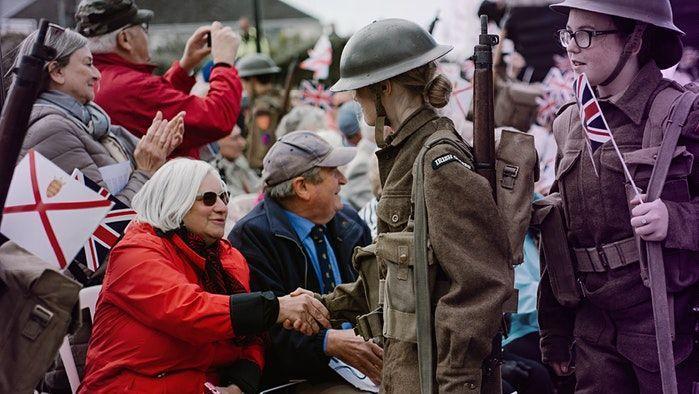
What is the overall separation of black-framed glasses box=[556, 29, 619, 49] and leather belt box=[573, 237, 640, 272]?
85 cm

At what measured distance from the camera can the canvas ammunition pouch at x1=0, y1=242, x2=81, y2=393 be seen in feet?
11.5

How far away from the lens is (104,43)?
6.27 meters

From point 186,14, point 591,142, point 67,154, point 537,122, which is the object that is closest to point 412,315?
point 591,142

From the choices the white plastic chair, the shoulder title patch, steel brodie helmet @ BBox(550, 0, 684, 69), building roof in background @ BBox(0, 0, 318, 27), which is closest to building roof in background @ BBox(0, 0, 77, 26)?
building roof in background @ BBox(0, 0, 318, 27)

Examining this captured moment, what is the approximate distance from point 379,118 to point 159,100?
87.0 inches

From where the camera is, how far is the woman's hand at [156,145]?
18.9 ft

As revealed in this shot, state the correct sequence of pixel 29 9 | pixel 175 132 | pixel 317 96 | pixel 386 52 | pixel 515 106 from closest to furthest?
pixel 386 52, pixel 175 132, pixel 515 106, pixel 317 96, pixel 29 9

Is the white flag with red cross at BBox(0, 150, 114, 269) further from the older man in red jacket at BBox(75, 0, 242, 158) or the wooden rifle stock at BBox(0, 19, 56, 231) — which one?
the older man in red jacket at BBox(75, 0, 242, 158)

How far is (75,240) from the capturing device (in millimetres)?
3887

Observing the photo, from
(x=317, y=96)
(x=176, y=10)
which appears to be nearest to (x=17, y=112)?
(x=317, y=96)

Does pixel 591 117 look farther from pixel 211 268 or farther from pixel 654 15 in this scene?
pixel 211 268

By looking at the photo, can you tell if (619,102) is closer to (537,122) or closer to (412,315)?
(412,315)

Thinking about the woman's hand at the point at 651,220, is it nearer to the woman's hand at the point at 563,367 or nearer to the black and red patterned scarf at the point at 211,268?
the woman's hand at the point at 563,367

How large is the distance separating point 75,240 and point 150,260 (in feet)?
2.92
